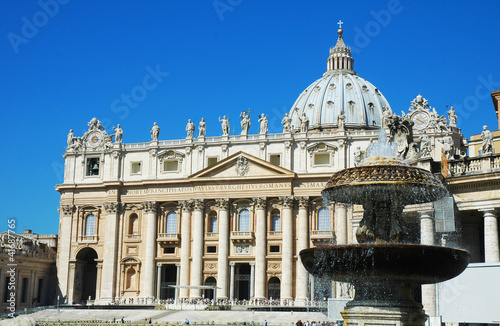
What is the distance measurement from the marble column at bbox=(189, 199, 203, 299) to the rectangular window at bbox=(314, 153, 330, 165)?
12.3 metres

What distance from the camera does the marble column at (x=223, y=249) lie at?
70.0m

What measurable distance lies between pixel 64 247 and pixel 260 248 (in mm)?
21913

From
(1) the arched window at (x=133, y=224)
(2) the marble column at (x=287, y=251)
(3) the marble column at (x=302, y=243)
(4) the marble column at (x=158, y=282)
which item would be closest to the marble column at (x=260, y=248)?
(2) the marble column at (x=287, y=251)

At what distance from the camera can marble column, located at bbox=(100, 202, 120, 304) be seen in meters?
74.0

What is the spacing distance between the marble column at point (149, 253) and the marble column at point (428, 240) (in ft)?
168

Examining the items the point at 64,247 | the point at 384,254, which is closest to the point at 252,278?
the point at 64,247

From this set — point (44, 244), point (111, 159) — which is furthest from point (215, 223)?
point (44, 244)

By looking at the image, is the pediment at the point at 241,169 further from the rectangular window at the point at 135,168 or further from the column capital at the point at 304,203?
the rectangular window at the point at 135,168

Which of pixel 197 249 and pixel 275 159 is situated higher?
pixel 275 159

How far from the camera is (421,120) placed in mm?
72688

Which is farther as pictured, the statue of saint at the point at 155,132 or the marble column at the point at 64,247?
the statue of saint at the point at 155,132

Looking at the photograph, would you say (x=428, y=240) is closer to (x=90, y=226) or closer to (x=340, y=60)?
(x=90, y=226)

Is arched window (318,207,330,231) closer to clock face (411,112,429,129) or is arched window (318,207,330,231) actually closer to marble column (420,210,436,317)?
clock face (411,112,429,129)

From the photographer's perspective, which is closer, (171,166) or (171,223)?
(171,223)
